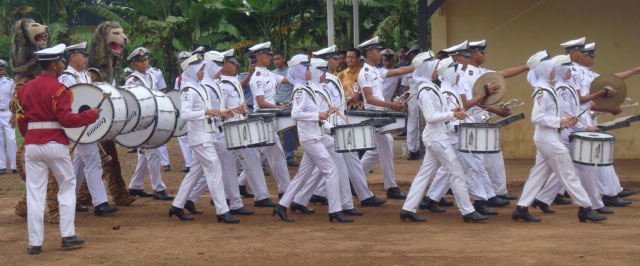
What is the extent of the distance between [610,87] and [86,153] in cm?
618

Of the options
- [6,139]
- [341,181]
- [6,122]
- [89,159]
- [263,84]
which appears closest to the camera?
[341,181]

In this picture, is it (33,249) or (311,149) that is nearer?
(33,249)

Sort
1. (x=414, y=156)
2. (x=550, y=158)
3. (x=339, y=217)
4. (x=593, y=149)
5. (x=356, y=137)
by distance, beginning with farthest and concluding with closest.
A: (x=414, y=156), (x=339, y=217), (x=356, y=137), (x=550, y=158), (x=593, y=149)

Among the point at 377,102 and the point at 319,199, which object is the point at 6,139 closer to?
the point at 319,199

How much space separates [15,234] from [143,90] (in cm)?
208

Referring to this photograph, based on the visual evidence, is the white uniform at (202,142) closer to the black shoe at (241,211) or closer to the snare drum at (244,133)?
the snare drum at (244,133)

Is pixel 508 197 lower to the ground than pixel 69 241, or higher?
lower

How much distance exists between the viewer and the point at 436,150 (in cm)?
998

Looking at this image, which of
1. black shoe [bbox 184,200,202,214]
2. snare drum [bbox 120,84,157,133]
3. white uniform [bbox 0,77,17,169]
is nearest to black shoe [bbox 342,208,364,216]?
black shoe [bbox 184,200,202,214]

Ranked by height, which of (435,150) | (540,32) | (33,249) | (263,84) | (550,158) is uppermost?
(540,32)

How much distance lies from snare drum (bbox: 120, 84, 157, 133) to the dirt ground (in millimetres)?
1111

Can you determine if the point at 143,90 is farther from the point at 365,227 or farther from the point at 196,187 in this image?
the point at 365,227

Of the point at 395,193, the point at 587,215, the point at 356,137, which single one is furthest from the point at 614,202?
the point at 356,137

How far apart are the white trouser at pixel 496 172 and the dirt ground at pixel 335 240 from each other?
33 cm
